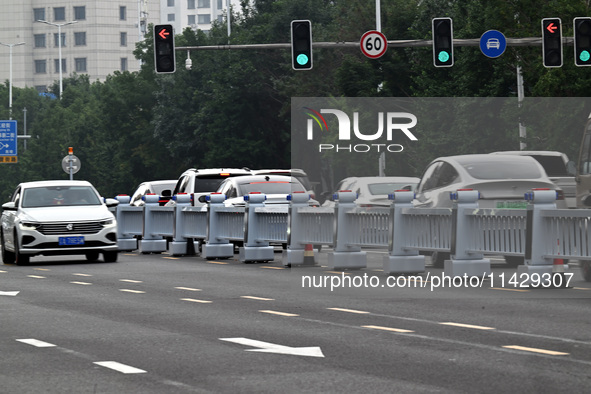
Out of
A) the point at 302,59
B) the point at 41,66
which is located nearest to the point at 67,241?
the point at 302,59

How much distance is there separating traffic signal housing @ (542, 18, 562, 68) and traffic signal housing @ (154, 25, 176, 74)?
29.4 ft

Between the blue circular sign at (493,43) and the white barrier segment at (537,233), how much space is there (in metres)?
17.1

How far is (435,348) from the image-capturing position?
10.3m

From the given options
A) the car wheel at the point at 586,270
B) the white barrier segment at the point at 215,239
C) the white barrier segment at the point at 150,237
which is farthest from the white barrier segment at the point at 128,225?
the car wheel at the point at 586,270

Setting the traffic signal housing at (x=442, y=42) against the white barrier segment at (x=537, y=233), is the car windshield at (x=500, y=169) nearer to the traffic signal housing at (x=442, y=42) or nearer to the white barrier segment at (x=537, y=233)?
the white barrier segment at (x=537, y=233)

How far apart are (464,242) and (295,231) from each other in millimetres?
4958

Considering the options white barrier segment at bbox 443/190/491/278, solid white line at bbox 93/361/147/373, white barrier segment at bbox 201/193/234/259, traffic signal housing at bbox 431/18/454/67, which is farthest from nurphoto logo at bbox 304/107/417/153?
traffic signal housing at bbox 431/18/454/67

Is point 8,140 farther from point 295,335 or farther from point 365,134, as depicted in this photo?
point 295,335

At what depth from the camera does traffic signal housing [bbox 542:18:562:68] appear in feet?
103

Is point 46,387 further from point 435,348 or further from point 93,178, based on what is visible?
point 93,178

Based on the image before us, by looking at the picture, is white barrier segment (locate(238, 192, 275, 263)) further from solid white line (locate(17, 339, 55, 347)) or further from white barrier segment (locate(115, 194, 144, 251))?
solid white line (locate(17, 339, 55, 347))

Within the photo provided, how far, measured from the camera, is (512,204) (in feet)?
58.1

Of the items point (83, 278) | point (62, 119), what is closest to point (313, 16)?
point (62, 119)

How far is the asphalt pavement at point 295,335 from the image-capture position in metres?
8.66
